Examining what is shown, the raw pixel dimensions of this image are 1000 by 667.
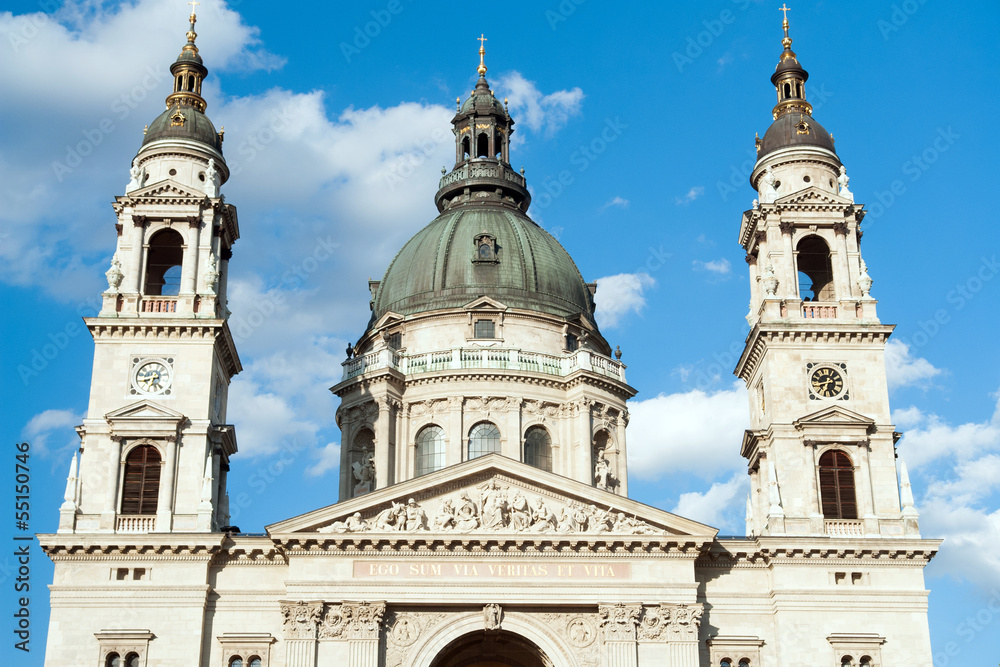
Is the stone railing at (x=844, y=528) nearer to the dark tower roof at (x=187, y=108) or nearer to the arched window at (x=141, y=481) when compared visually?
the arched window at (x=141, y=481)

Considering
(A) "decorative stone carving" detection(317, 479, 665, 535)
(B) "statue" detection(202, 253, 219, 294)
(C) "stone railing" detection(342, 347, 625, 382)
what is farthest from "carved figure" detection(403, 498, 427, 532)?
(C) "stone railing" detection(342, 347, 625, 382)

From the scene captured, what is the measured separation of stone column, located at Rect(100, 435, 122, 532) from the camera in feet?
143

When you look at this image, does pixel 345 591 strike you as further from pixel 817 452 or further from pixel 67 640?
pixel 817 452

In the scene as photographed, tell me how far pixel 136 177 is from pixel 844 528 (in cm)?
2841

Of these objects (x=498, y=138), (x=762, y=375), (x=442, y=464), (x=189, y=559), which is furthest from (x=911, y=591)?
(x=498, y=138)

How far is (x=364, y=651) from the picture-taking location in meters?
41.5

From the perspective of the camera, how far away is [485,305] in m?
58.0

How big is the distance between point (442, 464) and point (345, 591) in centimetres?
1339

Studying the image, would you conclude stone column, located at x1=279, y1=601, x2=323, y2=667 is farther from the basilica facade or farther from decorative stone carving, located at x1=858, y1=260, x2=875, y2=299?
decorative stone carving, located at x1=858, y1=260, x2=875, y2=299

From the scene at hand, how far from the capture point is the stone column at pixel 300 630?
136 feet

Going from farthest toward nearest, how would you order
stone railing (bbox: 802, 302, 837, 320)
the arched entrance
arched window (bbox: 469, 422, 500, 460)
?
arched window (bbox: 469, 422, 500, 460), stone railing (bbox: 802, 302, 837, 320), the arched entrance

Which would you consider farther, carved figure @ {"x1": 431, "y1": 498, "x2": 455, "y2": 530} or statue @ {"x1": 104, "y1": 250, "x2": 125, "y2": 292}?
statue @ {"x1": 104, "y1": 250, "x2": 125, "y2": 292}

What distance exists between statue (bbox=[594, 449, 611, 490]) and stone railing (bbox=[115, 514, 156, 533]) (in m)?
19.4

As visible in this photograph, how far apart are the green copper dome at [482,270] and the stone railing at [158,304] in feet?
47.4
